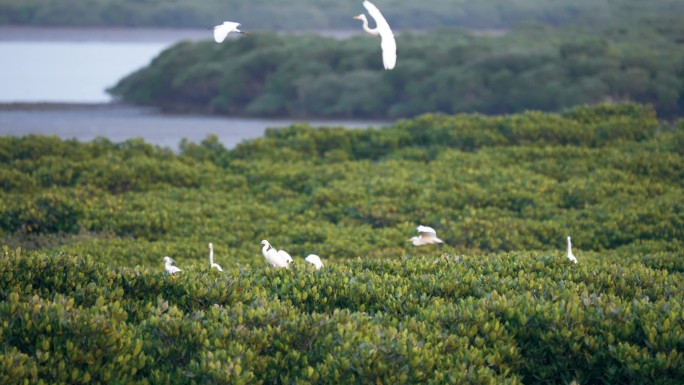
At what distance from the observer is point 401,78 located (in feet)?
104

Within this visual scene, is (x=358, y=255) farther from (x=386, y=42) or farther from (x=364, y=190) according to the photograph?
(x=386, y=42)

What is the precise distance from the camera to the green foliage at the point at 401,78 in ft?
96.5

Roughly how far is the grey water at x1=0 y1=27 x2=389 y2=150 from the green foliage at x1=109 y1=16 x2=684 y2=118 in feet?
3.08

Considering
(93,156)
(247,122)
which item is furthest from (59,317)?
(247,122)

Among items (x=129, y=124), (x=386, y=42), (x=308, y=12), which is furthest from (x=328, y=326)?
(x=308, y=12)

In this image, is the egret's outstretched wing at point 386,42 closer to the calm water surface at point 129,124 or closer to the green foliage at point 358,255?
the green foliage at point 358,255

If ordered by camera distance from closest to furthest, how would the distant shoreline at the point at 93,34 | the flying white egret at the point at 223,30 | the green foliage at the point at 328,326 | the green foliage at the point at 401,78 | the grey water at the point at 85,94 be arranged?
the green foliage at the point at 328,326 < the flying white egret at the point at 223,30 < the grey water at the point at 85,94 < the green foliage at the point at 401,78 < the distant shoreline at the point at 93,34

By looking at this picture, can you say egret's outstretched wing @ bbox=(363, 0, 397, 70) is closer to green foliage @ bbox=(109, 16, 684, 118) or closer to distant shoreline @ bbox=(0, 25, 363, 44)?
green foliage @ bbox=(109, 16, 684, 118)

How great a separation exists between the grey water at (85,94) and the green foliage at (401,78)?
939mm

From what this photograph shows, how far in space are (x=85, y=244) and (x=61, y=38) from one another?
119ft

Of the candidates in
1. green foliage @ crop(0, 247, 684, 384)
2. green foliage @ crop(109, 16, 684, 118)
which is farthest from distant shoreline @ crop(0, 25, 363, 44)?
green foliage @ crop(0, 247, 684, 384)

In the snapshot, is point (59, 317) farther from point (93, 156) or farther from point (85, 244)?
point (93, 156)

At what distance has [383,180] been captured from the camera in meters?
14.9

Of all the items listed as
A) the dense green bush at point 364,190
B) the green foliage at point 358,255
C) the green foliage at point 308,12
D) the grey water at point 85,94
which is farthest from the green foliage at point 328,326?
the green foliage at point 308,12
